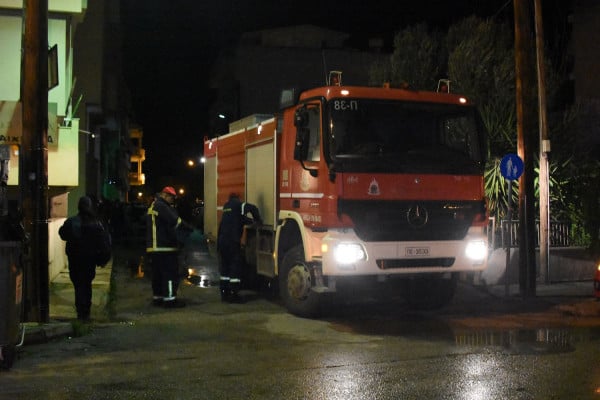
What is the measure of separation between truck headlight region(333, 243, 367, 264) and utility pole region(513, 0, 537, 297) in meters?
4.19

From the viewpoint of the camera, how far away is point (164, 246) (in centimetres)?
1098

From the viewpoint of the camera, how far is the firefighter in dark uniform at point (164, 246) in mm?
10977

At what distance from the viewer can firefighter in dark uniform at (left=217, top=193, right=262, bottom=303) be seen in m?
11.7

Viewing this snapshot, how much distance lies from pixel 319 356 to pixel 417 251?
261cm

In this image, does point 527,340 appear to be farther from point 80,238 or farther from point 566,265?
point 566,265

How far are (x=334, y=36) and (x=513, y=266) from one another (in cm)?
3611

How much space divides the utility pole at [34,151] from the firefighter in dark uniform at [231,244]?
3.35m

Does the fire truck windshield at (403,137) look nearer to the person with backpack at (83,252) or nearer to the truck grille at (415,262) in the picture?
the truck grille at (415,262)

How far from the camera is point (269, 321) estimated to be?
32.9 ft

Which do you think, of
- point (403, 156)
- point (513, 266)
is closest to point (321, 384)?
point (403, 156)

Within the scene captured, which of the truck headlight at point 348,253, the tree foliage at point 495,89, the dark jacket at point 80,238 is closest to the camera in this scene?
the truck headlight at point 348,253

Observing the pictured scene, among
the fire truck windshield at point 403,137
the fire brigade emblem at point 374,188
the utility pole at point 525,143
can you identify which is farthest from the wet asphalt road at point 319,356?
the fire truck windshield at point 403,137

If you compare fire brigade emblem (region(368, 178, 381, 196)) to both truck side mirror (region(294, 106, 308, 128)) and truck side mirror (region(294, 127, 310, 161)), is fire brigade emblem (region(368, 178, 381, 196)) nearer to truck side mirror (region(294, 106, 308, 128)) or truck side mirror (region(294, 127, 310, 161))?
truck side mirror (region(294, 127, 310, 161))

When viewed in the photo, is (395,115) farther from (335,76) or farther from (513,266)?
(513,266)
